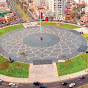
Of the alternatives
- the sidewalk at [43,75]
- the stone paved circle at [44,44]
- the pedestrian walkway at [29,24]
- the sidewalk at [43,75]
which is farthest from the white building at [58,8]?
the sidewalk at [43,75]

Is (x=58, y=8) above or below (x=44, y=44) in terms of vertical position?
above

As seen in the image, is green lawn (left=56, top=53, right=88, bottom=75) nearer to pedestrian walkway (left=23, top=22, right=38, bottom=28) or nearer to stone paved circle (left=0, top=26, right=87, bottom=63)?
stone paved circle (left=0, top=26, right=87, bottom=63)

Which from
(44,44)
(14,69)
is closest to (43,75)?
(14,69)

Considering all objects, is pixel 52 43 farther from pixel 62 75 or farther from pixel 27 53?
pixel 62 75

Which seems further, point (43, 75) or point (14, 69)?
point (14, 69)

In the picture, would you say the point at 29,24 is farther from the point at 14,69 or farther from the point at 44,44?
the point at 14,69

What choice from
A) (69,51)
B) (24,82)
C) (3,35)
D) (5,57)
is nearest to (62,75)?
(24,82)

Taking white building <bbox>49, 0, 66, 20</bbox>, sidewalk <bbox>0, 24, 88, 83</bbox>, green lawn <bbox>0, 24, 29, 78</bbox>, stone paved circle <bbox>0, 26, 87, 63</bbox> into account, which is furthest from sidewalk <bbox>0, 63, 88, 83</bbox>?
white building <bbox>49, 0, 66, 20</bbox>
